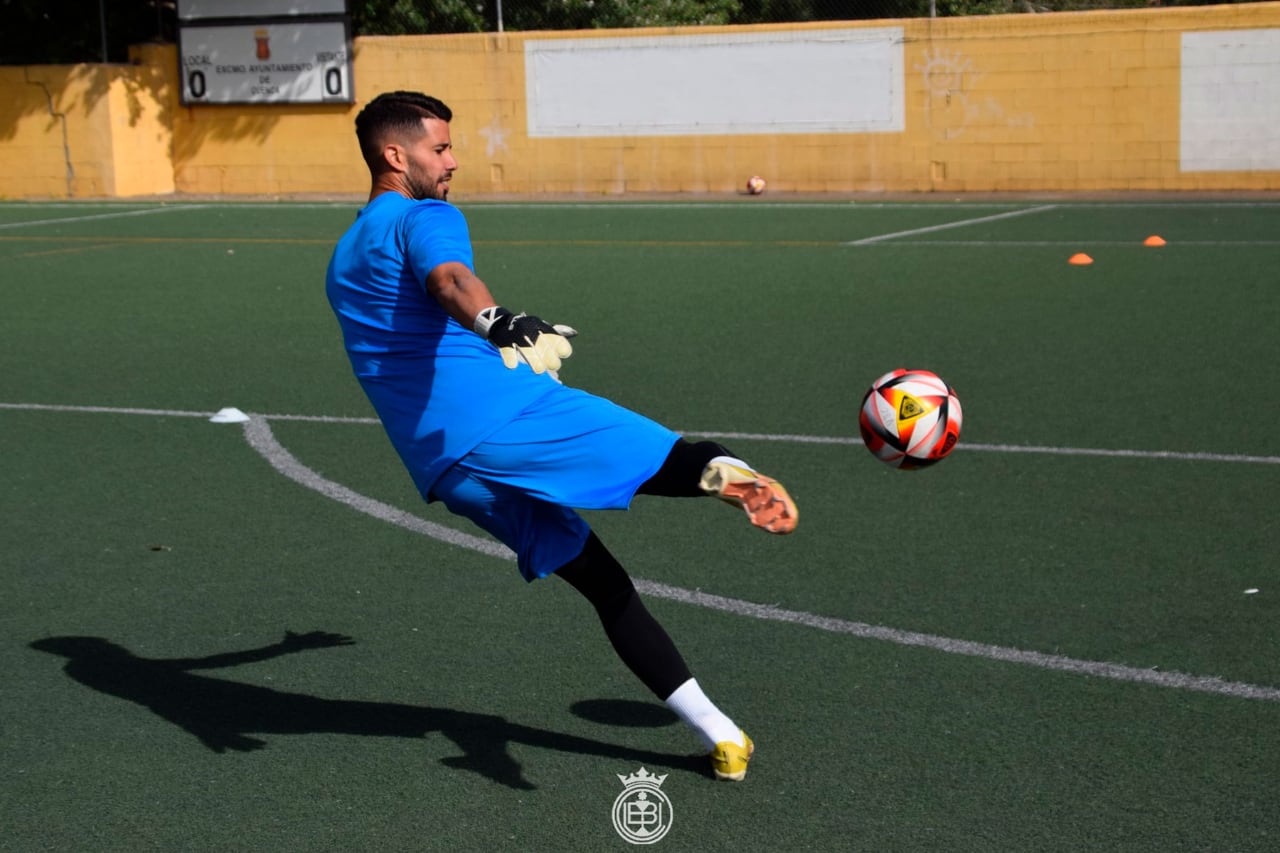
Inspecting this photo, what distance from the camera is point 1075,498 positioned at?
6879mm

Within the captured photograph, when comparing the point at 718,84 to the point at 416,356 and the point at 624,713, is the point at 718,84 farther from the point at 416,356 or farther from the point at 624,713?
the point at 416,356

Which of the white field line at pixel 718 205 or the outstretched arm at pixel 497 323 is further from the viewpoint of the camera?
the white field line at pixel 718 205

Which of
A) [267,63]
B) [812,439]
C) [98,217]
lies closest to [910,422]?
[812,439]

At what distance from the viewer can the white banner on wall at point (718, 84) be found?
80.2 ft

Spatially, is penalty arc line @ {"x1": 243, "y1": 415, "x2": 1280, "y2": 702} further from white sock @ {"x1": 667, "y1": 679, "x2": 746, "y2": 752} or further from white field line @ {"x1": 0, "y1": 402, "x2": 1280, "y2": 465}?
white field line @ {"x1": 0, "y1": 402, "x2": 1280, "y2": 465}

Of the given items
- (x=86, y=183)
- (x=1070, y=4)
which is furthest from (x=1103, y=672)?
(x=1070, y=4)

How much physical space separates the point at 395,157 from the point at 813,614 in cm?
228

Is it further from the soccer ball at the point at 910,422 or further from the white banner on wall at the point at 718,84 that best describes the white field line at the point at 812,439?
the white banner on wall at the point at 718,84

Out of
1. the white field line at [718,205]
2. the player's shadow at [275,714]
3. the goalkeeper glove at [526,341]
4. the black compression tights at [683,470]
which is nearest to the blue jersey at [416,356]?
the black compression tights at [683,470]

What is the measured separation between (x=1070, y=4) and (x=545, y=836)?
28.8 metres

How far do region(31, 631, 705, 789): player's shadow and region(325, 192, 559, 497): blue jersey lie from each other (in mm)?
836

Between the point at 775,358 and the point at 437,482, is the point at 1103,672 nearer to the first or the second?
the point at 437,482

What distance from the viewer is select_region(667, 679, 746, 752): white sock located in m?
4.17

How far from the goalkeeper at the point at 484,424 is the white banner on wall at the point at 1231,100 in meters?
20.9
